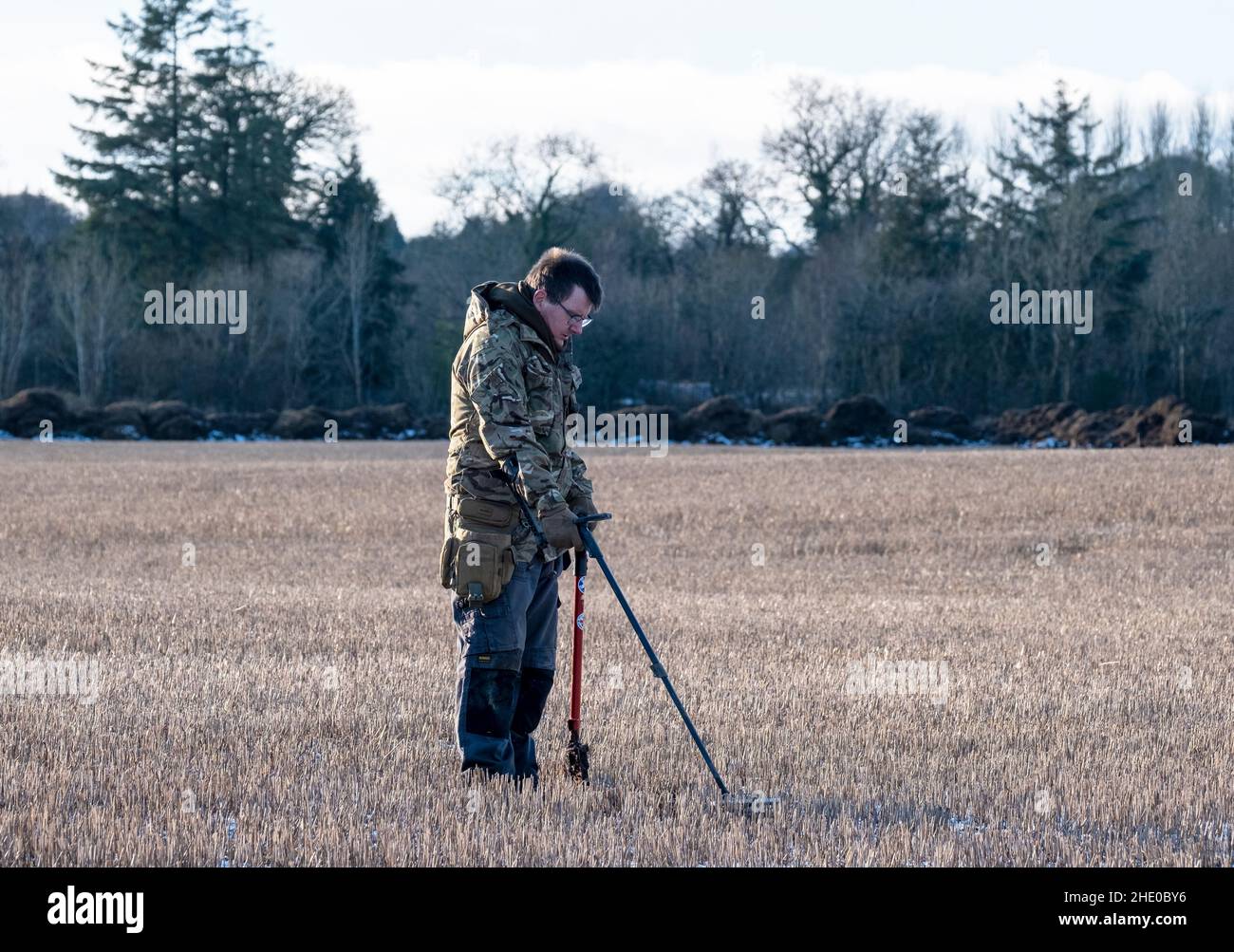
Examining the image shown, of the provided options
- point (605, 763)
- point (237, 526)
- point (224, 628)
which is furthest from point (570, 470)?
point (237, 526)

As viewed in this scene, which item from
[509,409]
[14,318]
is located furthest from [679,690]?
[14,318]

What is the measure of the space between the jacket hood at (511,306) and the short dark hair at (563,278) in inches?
3.1

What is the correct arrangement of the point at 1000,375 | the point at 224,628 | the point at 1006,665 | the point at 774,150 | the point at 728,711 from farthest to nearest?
the point at 774,150, the point at 1000,375, the point at 224,628, the point at 1006,665, the point at 728,711

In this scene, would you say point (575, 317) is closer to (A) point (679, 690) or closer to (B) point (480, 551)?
(B) point (480, 551)

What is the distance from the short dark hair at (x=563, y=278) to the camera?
5918mm

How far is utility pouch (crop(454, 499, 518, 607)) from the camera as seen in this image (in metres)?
5.89

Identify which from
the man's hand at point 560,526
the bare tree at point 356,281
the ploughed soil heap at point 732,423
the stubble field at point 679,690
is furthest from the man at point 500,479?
the bare tree at point 356,281

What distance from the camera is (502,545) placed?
233 inches

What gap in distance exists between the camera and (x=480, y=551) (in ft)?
19.4

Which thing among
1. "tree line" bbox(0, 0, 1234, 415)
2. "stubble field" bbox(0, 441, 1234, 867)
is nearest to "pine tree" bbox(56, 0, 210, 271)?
"tree line" bbox(0, 0, 1234, 415)

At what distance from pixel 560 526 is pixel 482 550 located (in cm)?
35

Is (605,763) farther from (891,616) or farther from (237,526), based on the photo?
(237,526)

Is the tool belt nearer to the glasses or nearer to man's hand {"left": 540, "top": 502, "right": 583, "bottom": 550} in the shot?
man's hand {"left": 540, "top": 502, "right": 583, "bottom": 550}

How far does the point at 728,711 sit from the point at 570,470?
2.19 metres
